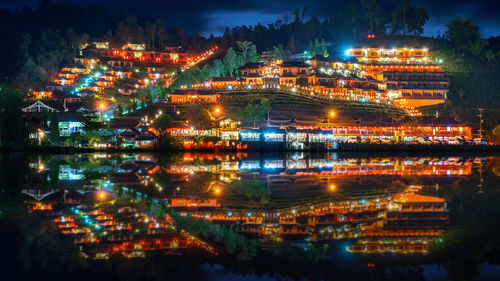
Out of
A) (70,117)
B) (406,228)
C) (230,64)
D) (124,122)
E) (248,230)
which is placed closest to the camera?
(248,230)

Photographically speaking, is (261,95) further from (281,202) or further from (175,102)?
(281,202)

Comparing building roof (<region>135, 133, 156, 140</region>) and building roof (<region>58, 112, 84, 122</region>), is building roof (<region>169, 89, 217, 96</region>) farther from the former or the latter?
building roof (<region>135, 133, 156, 140</region>)

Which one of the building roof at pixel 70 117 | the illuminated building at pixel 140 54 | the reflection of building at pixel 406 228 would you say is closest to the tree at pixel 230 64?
the illuminated building at pixel 140 54

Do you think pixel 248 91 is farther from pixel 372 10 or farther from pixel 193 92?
pixel 372 10

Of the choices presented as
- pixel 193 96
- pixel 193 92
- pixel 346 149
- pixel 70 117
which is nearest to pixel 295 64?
pixel 193 92

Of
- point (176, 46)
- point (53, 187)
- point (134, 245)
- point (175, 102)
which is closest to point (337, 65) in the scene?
point (175, 102)

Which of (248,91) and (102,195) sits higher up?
(248,91)

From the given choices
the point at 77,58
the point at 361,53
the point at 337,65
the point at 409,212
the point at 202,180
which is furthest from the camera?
the point at 77,58

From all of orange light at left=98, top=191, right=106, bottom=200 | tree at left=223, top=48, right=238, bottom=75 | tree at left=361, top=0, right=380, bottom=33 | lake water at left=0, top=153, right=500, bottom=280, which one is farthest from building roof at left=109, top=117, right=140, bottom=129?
tree at left=361, top=0, right=380, bottom=33

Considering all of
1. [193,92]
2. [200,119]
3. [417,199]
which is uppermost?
[193,92]
